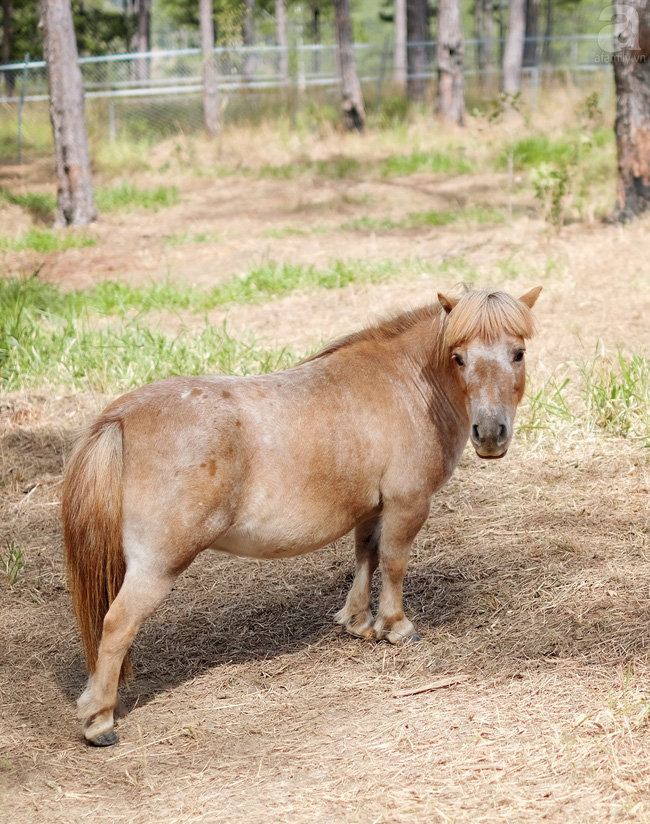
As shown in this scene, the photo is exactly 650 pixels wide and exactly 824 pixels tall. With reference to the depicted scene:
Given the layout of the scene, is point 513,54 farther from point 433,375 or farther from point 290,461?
point 290,461

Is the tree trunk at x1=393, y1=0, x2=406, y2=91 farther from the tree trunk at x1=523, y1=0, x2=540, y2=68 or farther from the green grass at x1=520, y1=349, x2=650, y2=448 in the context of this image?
the green grass at x1=520, y1=349, x2=650, y2=448

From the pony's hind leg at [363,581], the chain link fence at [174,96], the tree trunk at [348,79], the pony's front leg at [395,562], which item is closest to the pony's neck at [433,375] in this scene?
the pony's front leg at [395,562]

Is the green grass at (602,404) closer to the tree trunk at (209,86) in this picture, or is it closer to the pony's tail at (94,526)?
the pony's tail at (94,526)

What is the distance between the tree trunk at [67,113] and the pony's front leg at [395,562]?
10119 millimetres

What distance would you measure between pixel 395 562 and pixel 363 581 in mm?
277

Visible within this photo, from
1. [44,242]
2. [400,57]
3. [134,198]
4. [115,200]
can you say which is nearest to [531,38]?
[400,57]

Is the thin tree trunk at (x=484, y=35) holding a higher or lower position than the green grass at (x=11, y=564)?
higher

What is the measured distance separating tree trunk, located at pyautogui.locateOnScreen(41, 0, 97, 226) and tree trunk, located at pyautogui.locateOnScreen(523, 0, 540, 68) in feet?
59.3

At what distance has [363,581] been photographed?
3.91 meters

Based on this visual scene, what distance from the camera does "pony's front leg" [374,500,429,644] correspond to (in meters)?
3.62

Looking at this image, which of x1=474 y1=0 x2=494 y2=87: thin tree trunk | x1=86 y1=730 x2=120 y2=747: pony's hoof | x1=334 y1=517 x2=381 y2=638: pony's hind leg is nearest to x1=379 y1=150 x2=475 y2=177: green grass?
x1=334 y1=517 x2=381 y2=638: pony's hind leg

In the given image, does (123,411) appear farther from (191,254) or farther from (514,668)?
(191,254)

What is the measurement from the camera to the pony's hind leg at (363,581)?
Answer: 3.89 m

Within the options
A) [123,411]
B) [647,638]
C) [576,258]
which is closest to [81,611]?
[123,411]
